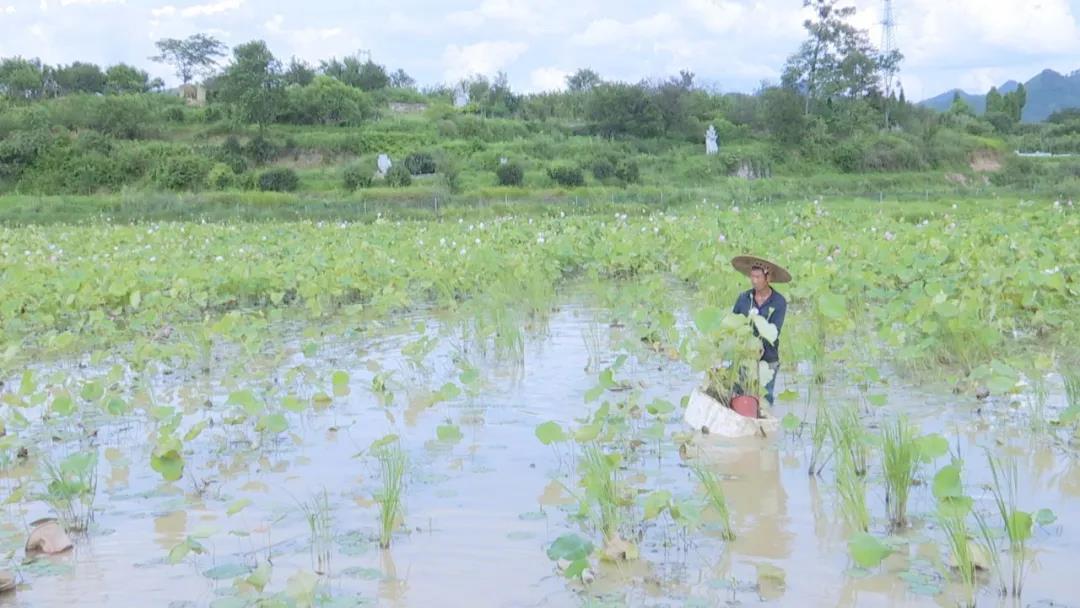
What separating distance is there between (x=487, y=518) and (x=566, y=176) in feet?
100.0

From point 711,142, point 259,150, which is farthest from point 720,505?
point 711,142

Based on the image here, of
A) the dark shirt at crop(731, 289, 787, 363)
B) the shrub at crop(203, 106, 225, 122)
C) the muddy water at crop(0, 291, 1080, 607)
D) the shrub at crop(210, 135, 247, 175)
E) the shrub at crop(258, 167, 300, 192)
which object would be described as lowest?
the muddy water at crop(0, 291, 1080, 607)

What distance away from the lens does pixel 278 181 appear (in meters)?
34.0

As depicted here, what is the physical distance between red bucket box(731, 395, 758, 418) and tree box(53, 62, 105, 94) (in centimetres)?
5230

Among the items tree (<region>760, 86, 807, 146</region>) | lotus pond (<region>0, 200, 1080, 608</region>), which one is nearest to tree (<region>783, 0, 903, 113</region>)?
tree (<region>760, 86, 807, 146</region>)

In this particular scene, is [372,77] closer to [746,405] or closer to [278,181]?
[278,181]

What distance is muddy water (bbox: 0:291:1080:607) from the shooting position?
3367 mm

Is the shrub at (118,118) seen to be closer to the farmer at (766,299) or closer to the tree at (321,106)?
the tree at (321,106)

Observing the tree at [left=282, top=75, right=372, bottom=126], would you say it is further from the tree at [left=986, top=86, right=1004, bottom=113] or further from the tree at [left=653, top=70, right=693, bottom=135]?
the tree at [left=986, top=86, right=1004, bottom=113]

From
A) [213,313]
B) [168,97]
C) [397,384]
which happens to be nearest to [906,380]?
[397,384]

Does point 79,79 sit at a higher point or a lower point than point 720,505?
higher

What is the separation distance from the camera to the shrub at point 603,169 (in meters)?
35.4

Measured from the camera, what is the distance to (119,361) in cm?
747

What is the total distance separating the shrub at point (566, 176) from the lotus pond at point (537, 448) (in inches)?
957
